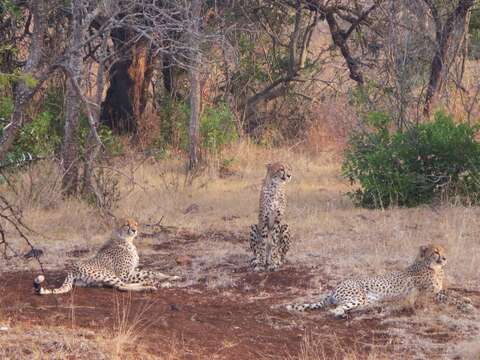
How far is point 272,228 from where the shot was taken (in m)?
7.94

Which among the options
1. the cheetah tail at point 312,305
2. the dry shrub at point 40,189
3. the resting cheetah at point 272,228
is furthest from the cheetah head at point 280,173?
the dry shrub at point 40,189

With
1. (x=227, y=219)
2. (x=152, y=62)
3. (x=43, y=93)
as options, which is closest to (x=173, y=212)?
(x=227, y=219)

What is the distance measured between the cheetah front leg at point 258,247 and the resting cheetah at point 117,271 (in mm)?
719

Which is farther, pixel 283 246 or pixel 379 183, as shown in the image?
pixel 379 183

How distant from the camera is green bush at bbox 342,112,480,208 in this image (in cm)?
958

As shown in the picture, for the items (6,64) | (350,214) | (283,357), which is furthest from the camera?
(6,64)

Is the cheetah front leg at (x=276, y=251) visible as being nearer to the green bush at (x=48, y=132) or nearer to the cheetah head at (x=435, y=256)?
the cheetah head at (x=435, y=256)

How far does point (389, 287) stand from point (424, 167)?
3.50 m

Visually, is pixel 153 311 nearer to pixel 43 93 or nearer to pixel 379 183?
pixel 379 183

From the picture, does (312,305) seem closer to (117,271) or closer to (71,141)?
(117,271)

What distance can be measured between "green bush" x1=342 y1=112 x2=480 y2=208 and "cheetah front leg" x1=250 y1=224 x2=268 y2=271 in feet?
6.99

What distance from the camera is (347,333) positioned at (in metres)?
6.04

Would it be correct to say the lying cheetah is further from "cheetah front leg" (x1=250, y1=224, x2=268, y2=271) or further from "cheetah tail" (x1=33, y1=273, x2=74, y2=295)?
"cheetah tail" (x1=33, y1=273, x2=74, y2=295)

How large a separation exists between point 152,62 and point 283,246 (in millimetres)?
6616
